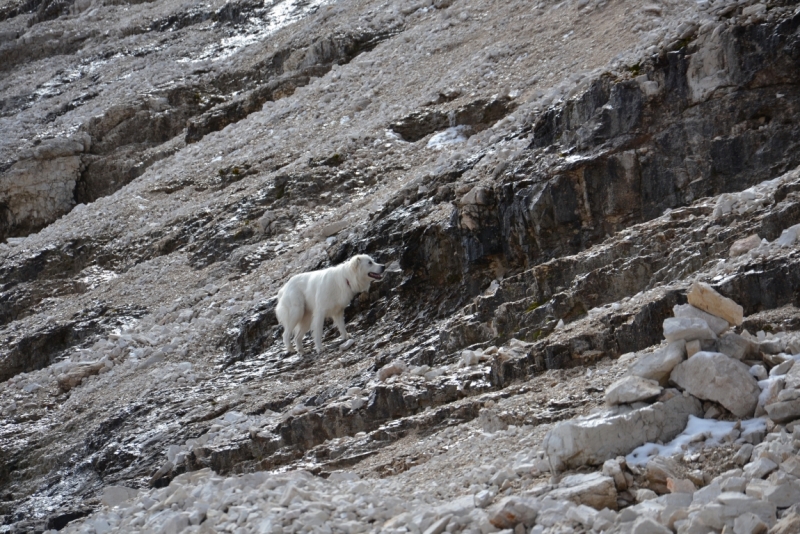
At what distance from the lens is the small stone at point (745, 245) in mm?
8469

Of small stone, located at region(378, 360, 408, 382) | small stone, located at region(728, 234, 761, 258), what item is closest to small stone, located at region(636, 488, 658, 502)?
small stone, located at region(728, 234, 761, 258)

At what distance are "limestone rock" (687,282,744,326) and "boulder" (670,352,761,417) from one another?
0.61m

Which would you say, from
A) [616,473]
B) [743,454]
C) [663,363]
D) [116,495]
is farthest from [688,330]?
[116,495]

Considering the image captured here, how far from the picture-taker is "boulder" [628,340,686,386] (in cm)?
603

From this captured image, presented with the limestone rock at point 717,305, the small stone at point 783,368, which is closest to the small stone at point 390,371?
the limestone rock at point 717,305

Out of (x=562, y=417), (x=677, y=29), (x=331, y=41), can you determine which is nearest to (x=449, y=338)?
(x=562, y=417)

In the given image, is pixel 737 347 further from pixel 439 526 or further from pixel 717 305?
pixel 439 526

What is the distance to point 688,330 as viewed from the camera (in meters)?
6.10

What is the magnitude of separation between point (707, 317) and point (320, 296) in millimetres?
7119

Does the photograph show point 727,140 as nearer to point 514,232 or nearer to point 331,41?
point 514,232

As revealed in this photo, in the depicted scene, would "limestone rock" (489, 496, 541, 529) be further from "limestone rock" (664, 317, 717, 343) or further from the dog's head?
the dog's head

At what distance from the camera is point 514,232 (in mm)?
11562

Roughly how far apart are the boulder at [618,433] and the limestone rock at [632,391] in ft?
0.35

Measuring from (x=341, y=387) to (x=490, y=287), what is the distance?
7.55 feet
